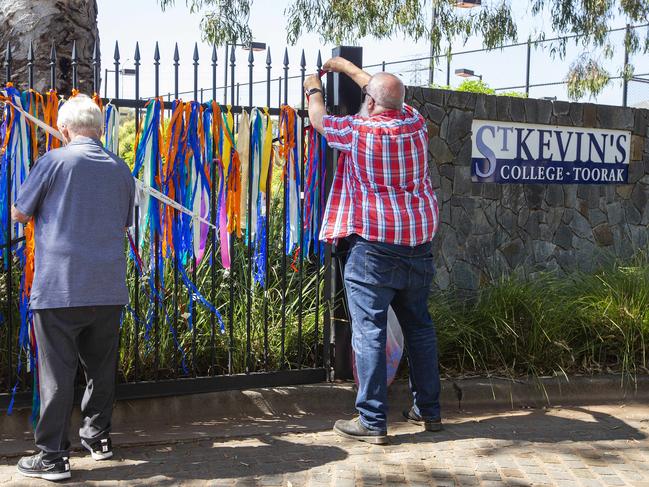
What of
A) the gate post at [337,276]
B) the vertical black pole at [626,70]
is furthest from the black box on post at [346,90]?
the vertical black pole at [626,70]

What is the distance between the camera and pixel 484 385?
19.5 ft

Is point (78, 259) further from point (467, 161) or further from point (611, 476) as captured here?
point (467, 161)

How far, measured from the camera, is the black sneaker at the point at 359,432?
4.98 metres

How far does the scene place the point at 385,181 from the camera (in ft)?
16.3

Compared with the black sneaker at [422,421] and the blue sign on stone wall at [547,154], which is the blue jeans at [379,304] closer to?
the black sneaker at [422,421]

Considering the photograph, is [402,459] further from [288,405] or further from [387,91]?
[387,91]

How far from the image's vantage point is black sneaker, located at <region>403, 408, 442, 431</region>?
5.24m

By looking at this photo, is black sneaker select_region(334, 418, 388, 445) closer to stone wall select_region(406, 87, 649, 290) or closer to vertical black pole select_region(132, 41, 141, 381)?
vertical black pole select_region(132, 41, 141, 381)

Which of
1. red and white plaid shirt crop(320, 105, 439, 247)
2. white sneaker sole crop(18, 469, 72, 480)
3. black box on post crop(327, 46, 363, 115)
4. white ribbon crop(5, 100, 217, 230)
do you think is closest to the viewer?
white sneaker sole crop(18, 469, 72, 480)

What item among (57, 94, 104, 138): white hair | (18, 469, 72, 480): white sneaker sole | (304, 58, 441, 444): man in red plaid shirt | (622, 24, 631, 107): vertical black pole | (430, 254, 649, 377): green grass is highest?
(622, 24, 631, 107): vertical black pole

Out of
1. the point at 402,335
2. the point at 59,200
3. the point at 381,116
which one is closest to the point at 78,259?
the point at 59,200

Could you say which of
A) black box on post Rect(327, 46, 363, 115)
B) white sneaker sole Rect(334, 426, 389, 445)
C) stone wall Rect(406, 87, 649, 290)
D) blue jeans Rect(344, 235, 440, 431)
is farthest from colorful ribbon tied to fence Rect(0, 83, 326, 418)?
stone wall Rect(406, 87, 649, 290)

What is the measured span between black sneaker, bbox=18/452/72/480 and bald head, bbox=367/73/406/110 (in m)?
2.48

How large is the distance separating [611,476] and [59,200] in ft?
9.92
